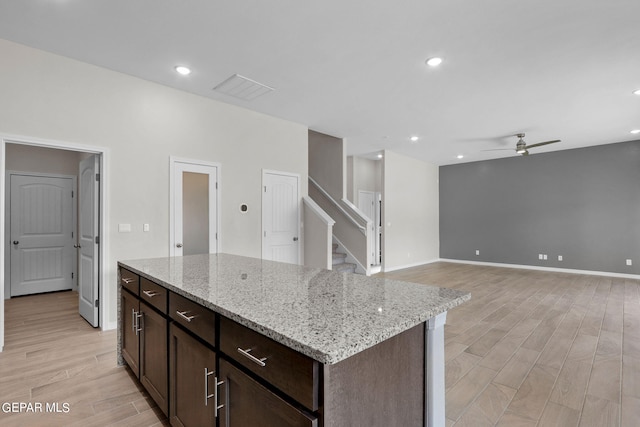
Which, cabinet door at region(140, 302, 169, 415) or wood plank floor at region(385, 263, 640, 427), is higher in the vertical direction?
cabinet door at region(140, 302, 169, 415)

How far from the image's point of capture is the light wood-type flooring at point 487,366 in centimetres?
207

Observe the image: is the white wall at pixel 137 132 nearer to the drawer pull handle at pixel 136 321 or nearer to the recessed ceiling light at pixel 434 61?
the drawer pull handle at pixel 136 321

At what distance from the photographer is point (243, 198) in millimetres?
4805

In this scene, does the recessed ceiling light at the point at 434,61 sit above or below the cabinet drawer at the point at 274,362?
above

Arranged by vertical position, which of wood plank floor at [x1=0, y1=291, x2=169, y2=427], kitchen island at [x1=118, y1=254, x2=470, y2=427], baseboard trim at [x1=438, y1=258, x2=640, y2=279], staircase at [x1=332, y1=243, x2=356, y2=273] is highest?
kitchen island at [x1=118, y1=254, x2=470, y2=427]

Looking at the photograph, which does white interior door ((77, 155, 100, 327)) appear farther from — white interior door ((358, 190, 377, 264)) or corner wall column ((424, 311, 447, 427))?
white interior door ((358, 190, 377, 264))

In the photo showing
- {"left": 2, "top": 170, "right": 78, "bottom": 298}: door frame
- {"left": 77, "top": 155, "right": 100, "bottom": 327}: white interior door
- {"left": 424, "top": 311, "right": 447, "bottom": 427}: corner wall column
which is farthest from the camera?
{"left": 2, "top": 170, "right": 78, "bottom": 298}: door frame

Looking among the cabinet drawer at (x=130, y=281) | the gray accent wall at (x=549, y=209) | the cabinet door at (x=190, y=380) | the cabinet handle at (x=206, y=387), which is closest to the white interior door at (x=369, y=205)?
the gray accent wall at (x=549, y=209)

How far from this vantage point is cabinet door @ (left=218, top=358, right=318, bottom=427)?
98 centimetres

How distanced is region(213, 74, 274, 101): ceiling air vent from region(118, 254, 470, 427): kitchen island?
8.67 ft

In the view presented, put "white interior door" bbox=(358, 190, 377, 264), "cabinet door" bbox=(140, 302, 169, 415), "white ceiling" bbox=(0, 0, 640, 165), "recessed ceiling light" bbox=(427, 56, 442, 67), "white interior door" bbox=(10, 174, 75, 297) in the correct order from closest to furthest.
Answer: "cabinet door" bbox=(140, 302, 169, 415) < "white ceiling" bbox=(0, 0, 640, 165) < "recessed ceiling light" bbox=(427, 56, 442, 67) < "white interior door" bbox=(10, 174, 75, 297) < "white interior door" bbox=(358, 190, 377, 264)

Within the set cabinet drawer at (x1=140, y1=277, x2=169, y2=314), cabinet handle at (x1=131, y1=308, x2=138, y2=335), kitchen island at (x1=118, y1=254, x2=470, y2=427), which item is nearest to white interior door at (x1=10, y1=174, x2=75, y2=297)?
cabinet handle at (x1=131, y1=308, x2=138, y2=335)

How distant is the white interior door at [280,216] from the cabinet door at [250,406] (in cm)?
380

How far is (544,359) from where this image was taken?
289 centimetres
